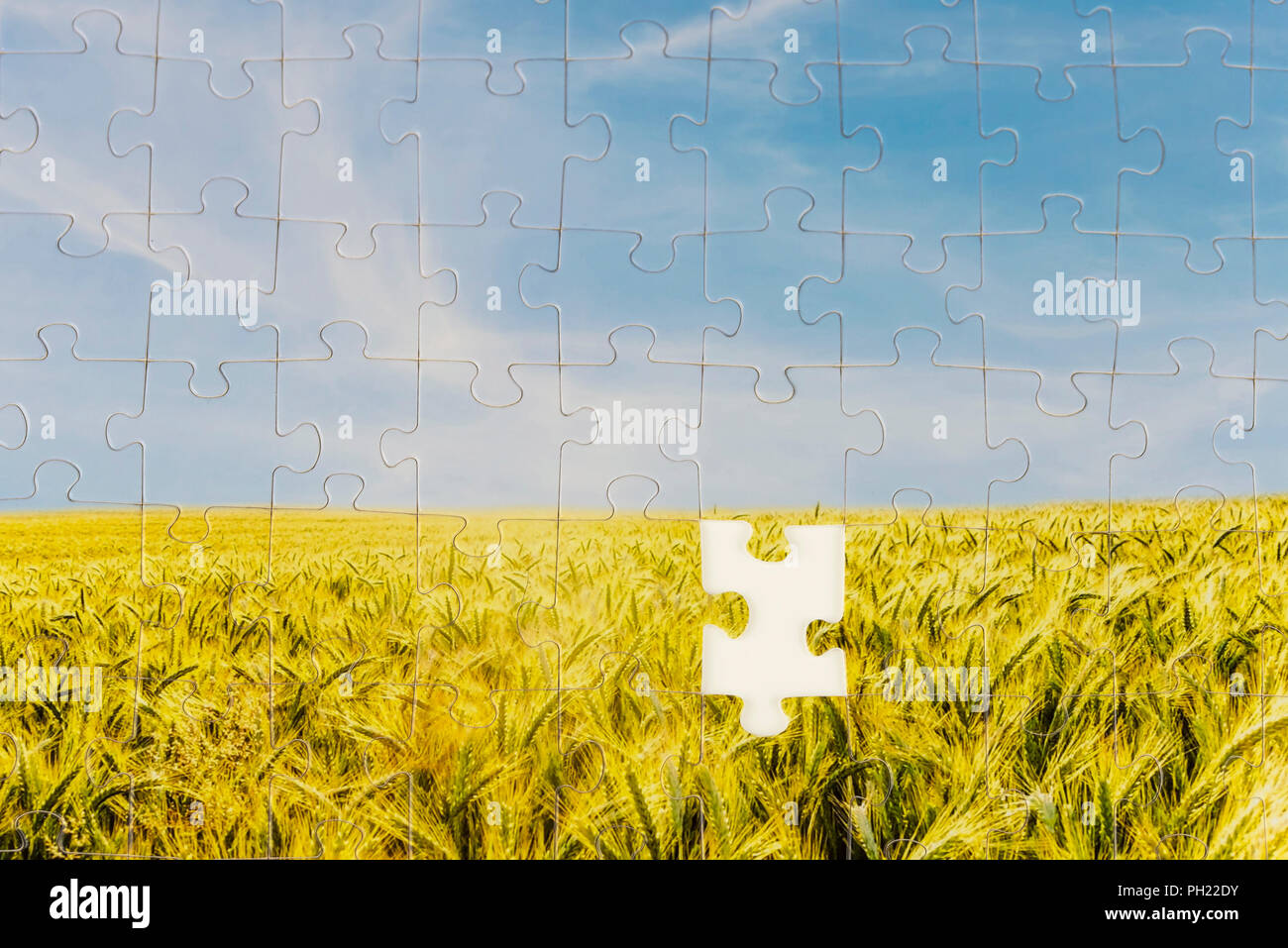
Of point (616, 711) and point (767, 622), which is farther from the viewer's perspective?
point (616, 711)

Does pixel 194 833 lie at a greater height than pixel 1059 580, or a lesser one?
lesser

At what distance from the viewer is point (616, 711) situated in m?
2.49

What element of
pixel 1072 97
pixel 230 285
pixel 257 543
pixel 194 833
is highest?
pixel 1072 97

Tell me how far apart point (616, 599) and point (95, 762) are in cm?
151

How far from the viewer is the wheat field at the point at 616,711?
2.39m

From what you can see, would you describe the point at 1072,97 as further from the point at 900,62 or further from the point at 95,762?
the point at 95,762

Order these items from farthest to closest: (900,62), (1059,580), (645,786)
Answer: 1. (1059,580)
2. (900,62)
3. (645,786)

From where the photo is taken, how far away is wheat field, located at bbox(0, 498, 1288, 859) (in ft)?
7.84

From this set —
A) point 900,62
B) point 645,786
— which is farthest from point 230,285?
point 900,62

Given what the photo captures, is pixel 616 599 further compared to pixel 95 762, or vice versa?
pixel 616 599

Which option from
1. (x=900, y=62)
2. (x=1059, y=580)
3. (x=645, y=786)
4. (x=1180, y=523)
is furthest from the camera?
(x=1180, y=523)

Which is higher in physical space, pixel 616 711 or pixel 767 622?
pixel 767 622

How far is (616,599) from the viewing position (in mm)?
2695

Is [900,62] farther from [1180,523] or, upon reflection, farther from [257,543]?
[257,543]
